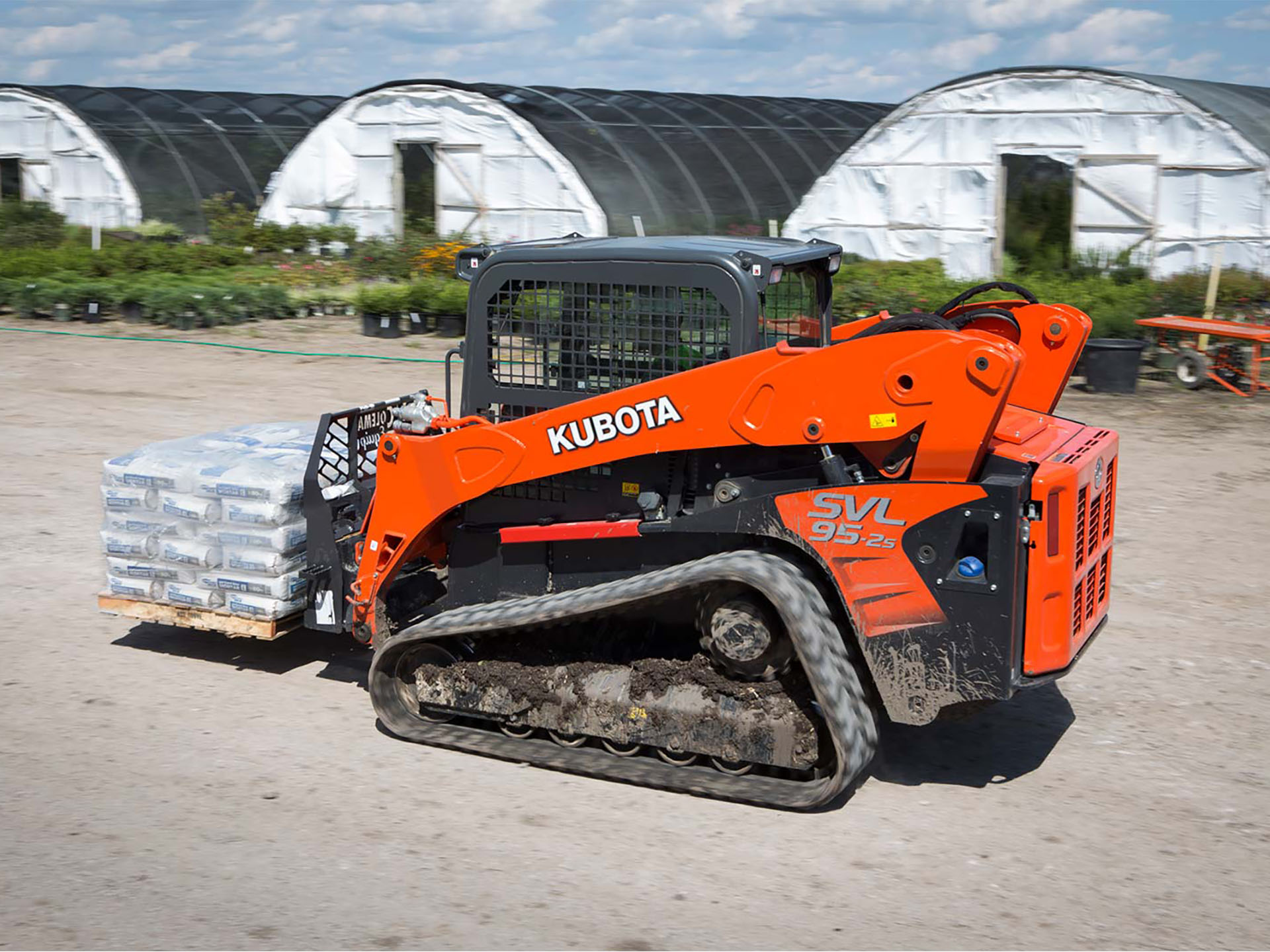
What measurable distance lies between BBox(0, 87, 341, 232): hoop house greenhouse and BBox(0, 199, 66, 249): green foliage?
90 cm

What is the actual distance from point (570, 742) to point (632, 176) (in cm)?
1854

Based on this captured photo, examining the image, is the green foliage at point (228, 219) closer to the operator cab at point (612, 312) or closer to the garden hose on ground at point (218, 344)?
the garden hose on ground at point (218, 344)

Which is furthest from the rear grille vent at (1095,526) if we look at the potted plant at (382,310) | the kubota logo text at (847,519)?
the potted plant at (382,310)

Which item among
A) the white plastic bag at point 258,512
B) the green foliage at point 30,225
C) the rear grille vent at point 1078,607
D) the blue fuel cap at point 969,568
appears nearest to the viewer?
the blue fuel cap at point 969,568

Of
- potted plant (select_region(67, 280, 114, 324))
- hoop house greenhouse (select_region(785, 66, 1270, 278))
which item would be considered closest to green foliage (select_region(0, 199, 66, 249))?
potted plant (select_region(67, 280, 114, 324))

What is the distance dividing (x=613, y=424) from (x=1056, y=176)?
1791cm

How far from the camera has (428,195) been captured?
26141 millimetres

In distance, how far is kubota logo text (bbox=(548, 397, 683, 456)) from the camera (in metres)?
5.29

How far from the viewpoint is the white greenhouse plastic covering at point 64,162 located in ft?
89.6

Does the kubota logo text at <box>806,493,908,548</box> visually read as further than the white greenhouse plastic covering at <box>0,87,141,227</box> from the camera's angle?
No

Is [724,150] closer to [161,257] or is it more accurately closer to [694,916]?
[161,257]

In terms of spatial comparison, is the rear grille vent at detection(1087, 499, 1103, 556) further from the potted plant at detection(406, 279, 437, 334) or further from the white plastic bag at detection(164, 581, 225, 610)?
the potted plant at detection(406, 279, 437, 334)

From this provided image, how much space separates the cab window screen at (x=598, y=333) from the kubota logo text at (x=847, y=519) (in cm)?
83

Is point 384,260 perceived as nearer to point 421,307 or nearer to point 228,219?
point 421,307
